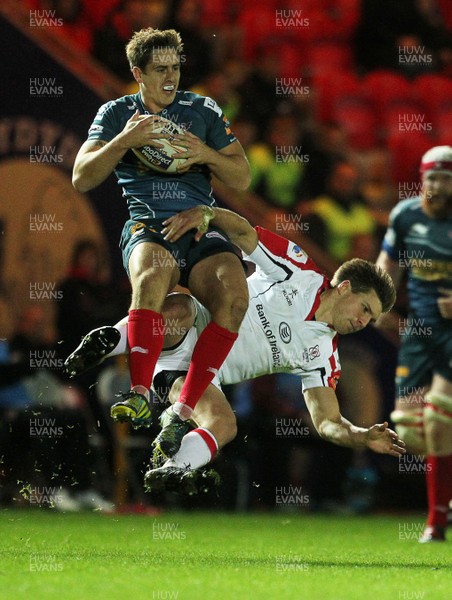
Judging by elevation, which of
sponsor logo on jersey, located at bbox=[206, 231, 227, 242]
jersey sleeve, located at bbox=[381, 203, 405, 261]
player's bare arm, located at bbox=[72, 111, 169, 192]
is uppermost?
player's bare arm, located at bbox=[72, 111, 169, 192]

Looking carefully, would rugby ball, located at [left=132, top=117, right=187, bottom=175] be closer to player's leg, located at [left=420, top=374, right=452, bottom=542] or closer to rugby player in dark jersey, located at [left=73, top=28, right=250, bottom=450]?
rugby player in dark jersey, located at [left=73, top=28, right=250, bottom=450]

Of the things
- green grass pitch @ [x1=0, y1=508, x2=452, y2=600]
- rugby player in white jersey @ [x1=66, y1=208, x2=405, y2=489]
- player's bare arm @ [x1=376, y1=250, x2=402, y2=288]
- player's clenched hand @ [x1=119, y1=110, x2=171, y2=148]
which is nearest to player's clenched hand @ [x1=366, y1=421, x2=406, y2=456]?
rugby player in white jersey @ [x1=66, y1=208, x2=405, y2=489]

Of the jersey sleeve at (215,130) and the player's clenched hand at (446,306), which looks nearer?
the jersey sleeve at (215,130)

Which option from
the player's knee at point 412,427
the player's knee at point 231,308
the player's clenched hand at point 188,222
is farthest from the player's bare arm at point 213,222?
the player's knee at point 412,427

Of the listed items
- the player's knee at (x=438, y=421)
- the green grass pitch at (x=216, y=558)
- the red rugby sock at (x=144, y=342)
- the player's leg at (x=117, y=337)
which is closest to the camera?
the green grass pitch at (x=216, y=558)

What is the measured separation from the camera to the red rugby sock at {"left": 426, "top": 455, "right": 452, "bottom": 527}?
21.9 feet

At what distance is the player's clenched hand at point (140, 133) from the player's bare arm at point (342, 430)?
164 centimetres

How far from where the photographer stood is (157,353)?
17.2ft

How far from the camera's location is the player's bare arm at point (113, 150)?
512cm

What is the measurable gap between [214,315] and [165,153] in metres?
0.79

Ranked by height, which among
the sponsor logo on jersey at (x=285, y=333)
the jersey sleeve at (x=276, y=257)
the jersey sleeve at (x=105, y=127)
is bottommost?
the sponsor logo on jersey at (x=285, y=333)

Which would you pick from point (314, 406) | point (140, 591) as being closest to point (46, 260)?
point (314, 406)

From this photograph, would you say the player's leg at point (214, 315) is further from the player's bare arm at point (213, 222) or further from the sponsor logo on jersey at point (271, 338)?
the sponsor logo on jersey at point (271, 338)

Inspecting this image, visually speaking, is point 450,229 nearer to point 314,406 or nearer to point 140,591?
point 314,406
